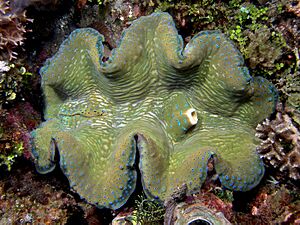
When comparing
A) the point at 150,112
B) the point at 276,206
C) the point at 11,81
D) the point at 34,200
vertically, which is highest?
the point at 11,81

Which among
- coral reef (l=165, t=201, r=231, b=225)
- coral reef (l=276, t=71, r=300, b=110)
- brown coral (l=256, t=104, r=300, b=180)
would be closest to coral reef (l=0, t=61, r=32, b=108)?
coral reef (l=165, t=201, r=231, b=225)

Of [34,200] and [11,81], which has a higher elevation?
[11,81]

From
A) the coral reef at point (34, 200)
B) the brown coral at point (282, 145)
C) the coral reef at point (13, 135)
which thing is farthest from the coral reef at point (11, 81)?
the brown coral at point (282, 145)

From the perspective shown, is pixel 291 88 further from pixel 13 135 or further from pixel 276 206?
pixel 13 135

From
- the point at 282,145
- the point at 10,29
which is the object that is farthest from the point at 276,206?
the point at 10,29

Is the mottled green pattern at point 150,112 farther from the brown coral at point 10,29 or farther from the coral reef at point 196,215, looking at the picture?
the brown coral at point 10,29

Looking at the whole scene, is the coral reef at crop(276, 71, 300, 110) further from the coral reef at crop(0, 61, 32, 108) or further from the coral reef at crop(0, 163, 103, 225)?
the coral reef at crop(0, 61, 32, 108)
